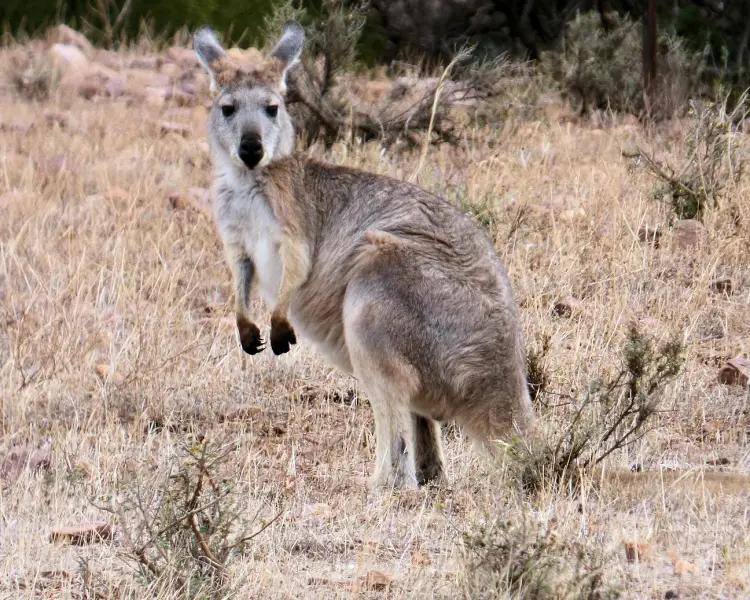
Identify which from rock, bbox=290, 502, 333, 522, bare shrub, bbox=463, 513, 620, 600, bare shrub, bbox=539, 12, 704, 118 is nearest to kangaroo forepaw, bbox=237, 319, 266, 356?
rock, bbox=290, 502, 333, 522

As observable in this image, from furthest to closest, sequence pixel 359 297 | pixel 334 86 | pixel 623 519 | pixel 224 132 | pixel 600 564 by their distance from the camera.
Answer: pixel 334 86 → pixel 224 132 → pixel 359 297 → pixel 623 519 → pixel 600 564

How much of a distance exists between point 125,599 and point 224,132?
2.56m

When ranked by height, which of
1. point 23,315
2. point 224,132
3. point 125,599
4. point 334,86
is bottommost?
point 125,599

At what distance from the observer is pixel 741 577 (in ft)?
11.4

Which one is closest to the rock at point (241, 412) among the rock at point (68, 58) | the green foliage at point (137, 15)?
the rock at point (68, 58)

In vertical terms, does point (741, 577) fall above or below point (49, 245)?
below

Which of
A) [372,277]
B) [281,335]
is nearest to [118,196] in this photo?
[281,335]

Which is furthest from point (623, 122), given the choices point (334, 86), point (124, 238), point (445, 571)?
point (445, 571)

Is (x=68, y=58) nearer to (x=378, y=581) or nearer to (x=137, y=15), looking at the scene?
(x=137, y=15)

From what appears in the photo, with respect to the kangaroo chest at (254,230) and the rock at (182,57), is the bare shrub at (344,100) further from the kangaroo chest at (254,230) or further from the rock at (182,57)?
the kangaroo chest at (254,230)

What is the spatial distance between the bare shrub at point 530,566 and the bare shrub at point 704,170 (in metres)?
4.39

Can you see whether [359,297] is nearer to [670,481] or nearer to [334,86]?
[670,481]

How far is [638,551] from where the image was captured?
3732 millimetres

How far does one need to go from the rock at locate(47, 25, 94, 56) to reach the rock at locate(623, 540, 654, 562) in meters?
10.6
